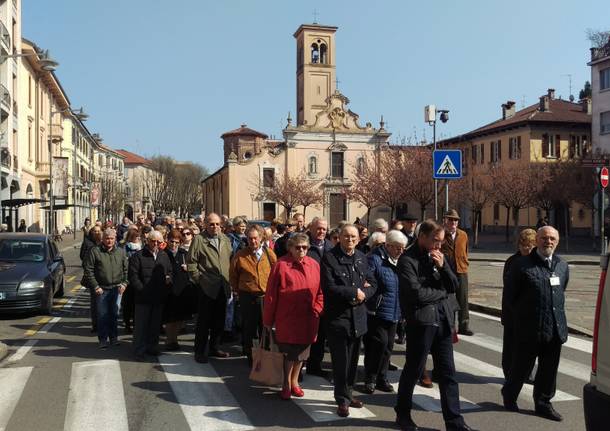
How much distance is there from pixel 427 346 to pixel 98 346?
18.3 ft

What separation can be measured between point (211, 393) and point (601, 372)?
401 centimetres

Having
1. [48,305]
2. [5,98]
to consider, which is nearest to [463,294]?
[48,305]

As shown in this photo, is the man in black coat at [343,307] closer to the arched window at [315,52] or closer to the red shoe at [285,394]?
the red shoe at [285,394]

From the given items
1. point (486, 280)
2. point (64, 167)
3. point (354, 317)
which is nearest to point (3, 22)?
point (64, 167)

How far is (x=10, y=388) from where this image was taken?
6801mm

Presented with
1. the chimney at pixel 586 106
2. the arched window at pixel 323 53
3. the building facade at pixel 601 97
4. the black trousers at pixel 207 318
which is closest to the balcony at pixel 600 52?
the building facade at pixel 601 97

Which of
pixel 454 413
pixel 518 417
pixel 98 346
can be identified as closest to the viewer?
pixel 454 413

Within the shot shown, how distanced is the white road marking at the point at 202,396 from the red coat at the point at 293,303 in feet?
2.83

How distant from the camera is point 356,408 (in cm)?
593

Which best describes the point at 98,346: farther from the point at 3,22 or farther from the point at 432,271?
the point at 3,22

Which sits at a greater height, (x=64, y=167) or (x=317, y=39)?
(x=317, y=39)

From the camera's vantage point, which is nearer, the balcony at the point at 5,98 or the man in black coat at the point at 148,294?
the man in black coat at the point at 148,294

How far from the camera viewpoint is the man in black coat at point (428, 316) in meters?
5.19

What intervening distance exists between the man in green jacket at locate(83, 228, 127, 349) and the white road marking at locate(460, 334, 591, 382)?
523 centimetres
